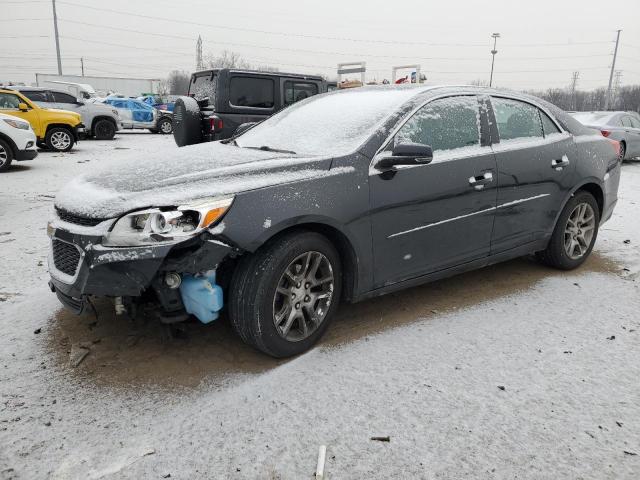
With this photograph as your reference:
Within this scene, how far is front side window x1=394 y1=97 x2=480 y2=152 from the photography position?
3416 millimetres

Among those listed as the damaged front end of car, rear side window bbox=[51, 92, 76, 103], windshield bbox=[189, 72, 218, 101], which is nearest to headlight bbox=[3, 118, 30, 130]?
windshield bbox=[189, 72, 218, 101]

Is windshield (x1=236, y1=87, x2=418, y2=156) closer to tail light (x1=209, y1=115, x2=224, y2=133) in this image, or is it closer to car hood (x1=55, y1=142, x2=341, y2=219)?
car hood (x1=55, y1=142, x2=341, y2=219)

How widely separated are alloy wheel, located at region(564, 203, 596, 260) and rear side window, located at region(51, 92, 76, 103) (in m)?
15.8

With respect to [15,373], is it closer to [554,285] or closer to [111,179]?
[111,179]

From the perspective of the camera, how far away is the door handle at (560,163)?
4.21 metres

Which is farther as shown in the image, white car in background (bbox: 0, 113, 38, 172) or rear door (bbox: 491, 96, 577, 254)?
white car in background (bbox: 0, 113, 38, 172)

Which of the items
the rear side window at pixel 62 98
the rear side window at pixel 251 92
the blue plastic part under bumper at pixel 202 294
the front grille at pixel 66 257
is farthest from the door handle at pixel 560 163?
the rear side window at pixel 62 98

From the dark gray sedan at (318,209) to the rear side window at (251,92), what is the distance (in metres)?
5.55

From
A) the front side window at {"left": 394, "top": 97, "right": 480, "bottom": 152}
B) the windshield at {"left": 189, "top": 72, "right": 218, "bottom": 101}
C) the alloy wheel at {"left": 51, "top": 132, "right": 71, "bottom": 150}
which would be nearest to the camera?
the front side window at {"left": 394, "top": 97, "right": 480, "bottom": 152}

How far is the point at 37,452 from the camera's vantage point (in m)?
2.18

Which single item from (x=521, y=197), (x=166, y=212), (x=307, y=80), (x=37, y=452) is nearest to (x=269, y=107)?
(x=307, y=80)

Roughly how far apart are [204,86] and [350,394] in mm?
8407

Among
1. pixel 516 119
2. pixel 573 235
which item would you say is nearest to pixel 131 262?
pixel 516 119

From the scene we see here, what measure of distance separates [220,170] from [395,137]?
45.6 inches
